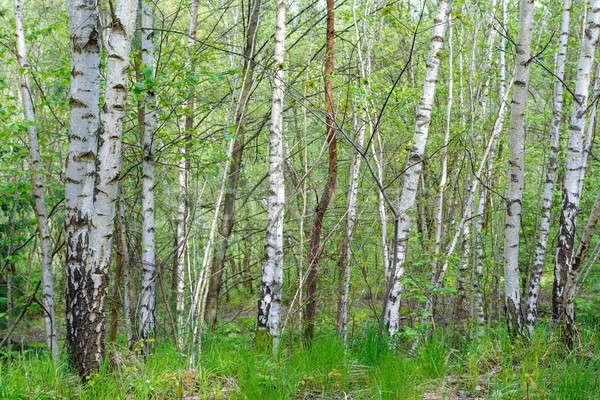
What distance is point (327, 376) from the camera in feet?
9.98

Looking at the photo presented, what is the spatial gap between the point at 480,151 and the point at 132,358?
22.7ft

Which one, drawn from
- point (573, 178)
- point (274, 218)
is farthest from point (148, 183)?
point (573, 178)

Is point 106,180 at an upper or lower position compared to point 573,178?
lower

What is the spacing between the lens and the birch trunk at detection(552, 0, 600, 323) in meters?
4.50

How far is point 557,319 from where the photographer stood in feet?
14.2

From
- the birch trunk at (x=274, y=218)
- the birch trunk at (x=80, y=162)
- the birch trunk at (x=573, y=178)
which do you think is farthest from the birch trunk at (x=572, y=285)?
the birch trunk at (x=80, y=162)

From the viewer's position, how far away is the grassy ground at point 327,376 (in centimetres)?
267

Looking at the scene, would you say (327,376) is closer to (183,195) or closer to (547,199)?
(183,195)

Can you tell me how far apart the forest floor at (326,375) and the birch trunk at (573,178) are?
92 centimetres

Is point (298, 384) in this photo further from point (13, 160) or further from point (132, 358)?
point (13, 160)

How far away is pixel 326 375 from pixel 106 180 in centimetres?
207

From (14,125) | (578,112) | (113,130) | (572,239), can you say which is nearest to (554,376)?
(572,239)

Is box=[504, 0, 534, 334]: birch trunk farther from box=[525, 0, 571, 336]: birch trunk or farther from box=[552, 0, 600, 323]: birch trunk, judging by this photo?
box=[525, 0, 571, 336]: birch trunk

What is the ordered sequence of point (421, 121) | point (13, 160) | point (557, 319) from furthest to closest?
point (13, 160), point (421, 121), point (557, 319)
